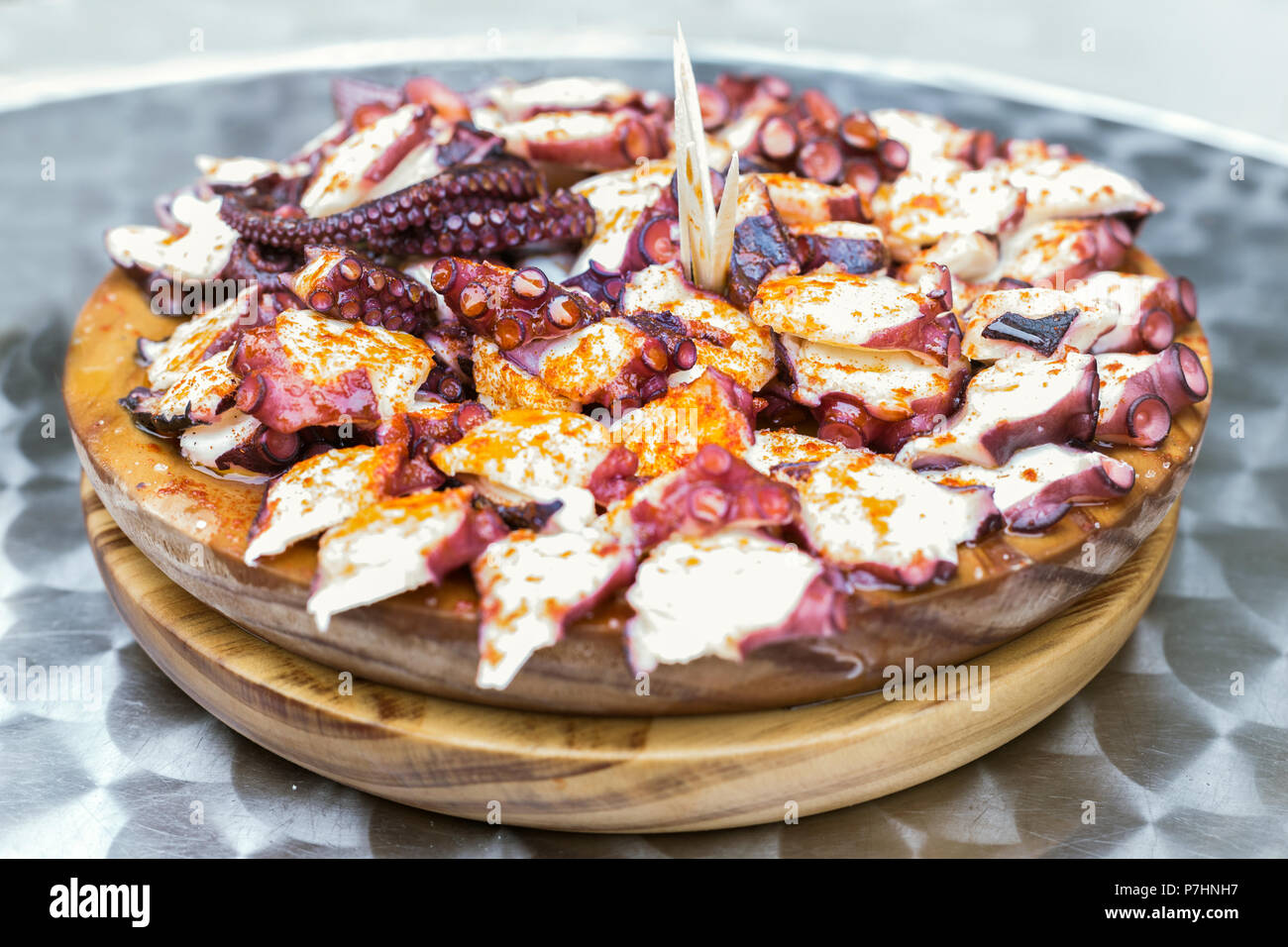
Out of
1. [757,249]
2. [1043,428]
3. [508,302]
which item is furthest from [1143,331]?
[508,302]

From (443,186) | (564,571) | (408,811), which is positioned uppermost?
(443,186)

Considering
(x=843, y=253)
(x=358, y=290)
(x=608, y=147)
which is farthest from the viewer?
(x=608, y=147)

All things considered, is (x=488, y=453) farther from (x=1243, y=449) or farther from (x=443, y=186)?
(x=1243, y=449)

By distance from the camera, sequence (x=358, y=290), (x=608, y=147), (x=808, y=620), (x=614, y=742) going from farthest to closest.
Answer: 1. (x=608, y=147)
2. (x=358, y=290)
3. (x=614, y=742)
4. (x=808, y=620)

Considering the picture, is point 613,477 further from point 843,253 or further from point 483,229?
point 843,253

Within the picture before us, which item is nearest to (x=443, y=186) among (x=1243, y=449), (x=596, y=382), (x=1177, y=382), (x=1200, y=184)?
(x=596, y=382)

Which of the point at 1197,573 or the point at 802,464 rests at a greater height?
the point at 802,464

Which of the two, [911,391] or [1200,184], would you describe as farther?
[1200,184]
